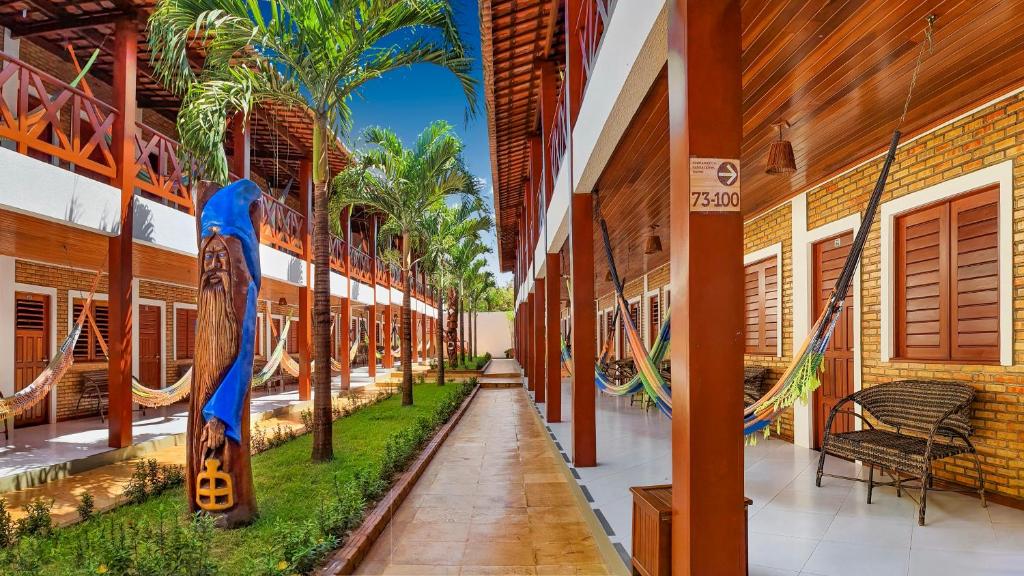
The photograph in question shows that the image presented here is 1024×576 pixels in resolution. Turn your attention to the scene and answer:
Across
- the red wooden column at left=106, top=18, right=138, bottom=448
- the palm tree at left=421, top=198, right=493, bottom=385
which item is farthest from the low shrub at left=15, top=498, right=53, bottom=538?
the palm tree at left=421, top=198, right=493, bottom=385

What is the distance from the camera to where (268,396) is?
40.6 ft

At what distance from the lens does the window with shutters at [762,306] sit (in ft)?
22.2

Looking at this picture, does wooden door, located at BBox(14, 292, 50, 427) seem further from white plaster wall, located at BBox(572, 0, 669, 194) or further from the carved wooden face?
white plaster wall, located at BBox(572, 0, 669, 194)

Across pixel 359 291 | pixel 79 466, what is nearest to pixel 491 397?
pixel 359 291

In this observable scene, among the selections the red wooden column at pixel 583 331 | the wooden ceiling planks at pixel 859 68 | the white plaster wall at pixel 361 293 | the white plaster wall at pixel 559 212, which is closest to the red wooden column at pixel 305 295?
the white plaster wall at pixel 361 293

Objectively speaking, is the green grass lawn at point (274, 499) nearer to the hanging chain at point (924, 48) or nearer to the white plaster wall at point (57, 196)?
the white plaster wall at point (57, 196)

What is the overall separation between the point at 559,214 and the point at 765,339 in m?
A: 2.68

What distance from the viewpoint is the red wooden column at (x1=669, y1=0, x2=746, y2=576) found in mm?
2182

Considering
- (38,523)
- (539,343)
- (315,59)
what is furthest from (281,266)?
(38,523)

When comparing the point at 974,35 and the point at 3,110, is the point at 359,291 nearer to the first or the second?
the point at 3,110

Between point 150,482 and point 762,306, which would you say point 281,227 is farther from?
point 762,306

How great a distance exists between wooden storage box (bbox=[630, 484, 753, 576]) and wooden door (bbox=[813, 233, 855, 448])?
3.52 meters

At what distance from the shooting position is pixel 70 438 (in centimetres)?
730

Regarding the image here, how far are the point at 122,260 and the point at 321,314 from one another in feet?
7.28
